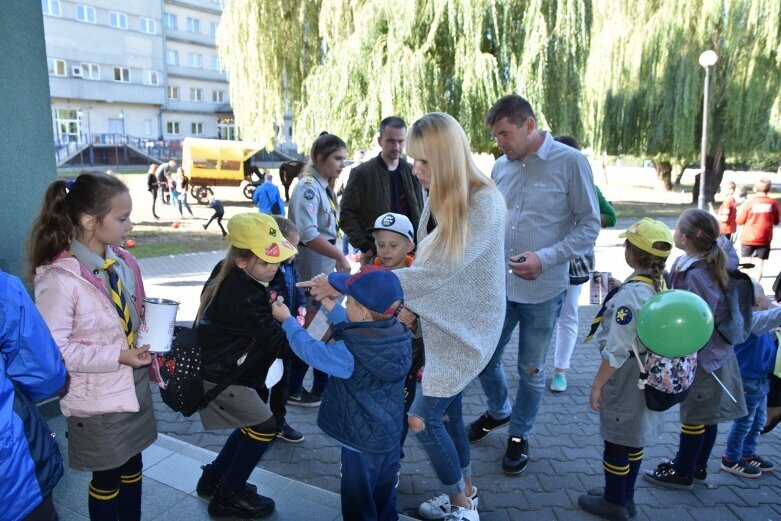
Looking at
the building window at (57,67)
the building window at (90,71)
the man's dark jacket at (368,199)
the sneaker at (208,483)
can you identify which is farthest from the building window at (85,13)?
the sneaker at (208,483)

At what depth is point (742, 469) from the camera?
3.63m

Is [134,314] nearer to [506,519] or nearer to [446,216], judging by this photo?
[446,216]

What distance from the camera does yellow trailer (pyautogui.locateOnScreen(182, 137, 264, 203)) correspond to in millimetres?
24281

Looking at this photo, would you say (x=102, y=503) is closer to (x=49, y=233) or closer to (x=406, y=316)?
(x=49, y=233)

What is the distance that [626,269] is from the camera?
35.4 feet

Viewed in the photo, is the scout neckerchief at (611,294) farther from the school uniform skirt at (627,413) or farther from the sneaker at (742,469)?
the sneaker at (742,469)

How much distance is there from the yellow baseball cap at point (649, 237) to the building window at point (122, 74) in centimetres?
5405

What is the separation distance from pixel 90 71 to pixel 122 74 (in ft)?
8.84

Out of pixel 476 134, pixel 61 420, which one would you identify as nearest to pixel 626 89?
pixel 476 134

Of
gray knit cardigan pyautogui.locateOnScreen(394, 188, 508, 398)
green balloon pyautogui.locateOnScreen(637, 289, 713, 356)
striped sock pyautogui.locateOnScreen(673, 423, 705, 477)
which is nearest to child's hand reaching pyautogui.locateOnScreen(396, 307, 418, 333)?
gray knit cardigan pyautogui.locateOnScreen(394, 188, 508, 398)

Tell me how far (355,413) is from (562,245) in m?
1.70

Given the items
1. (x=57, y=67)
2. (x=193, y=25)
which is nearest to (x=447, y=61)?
(x=57, y=67)

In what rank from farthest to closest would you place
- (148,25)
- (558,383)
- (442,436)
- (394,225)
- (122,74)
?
(148,25) < (122,74) < (558,383) < (394,225) < (442,436)

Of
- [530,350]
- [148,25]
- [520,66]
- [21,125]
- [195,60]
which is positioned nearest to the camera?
[530,350]
